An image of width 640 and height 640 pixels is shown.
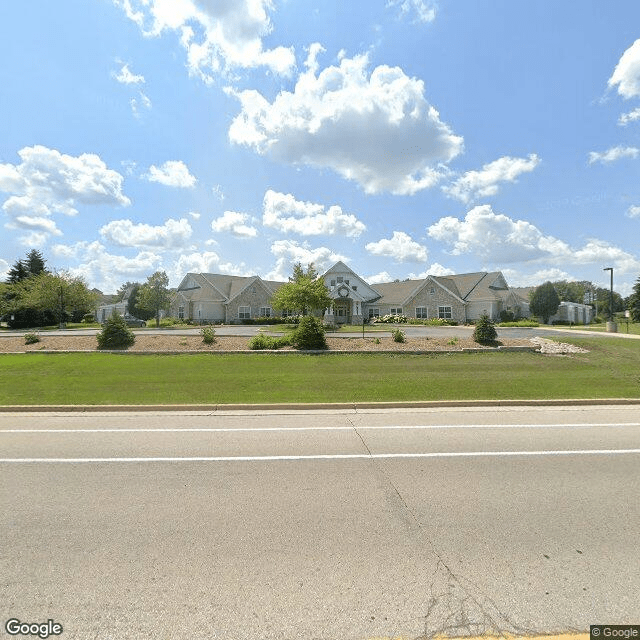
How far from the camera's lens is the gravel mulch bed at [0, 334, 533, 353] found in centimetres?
2053

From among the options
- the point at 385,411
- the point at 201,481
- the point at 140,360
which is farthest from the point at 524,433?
the point at 140,360

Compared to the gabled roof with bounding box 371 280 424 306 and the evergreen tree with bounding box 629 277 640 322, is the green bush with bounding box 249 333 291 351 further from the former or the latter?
the evergreen tree with bounding box 629 277 640 322

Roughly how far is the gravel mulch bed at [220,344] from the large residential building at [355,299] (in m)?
24.1

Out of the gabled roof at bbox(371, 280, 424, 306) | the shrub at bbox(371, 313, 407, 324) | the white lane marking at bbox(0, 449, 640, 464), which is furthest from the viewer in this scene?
the gabled roof at bbox(371, 280, 424, 306)

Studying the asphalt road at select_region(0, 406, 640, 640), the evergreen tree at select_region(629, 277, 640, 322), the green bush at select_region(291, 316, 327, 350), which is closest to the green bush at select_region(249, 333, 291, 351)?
the green bush at select_region(291, 316, 327, 350)

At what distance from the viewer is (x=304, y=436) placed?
744 cm

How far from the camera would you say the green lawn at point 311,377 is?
441 inches

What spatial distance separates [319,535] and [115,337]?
2086cm

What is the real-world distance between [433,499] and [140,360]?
54.0 feet

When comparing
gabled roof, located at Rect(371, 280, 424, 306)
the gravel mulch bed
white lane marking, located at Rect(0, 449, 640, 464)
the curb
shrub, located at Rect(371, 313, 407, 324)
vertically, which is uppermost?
gabled roof, located at Rect(371, 280, 424, 306)

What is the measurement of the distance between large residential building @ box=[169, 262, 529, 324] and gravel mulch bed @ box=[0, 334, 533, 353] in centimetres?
2415

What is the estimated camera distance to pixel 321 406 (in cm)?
1021

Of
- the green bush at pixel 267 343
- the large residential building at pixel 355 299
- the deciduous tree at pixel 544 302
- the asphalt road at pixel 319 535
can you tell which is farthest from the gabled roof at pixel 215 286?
the asphalt road at pixel 319 535

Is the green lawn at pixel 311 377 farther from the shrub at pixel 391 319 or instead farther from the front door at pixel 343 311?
the front door at pixel 343 311
